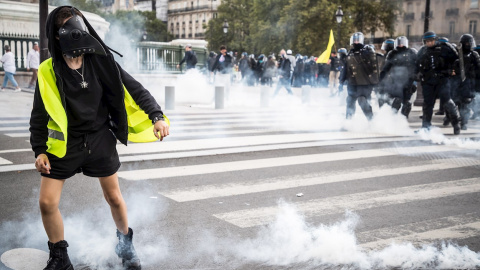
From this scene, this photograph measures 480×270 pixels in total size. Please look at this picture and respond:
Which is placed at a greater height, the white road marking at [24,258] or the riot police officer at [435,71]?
the riot police officer at [435,71]

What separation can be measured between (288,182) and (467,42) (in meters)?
7.87

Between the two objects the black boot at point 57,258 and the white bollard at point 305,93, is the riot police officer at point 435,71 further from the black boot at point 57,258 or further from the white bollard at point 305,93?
the black boot at point 57,258

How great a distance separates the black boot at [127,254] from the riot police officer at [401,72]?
31.9 ft

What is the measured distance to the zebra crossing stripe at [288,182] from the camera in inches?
228

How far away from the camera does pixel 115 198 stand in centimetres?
362

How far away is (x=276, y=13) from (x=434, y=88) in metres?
58.3

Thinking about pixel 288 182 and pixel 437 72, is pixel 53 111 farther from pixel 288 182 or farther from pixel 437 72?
pixel 437 72

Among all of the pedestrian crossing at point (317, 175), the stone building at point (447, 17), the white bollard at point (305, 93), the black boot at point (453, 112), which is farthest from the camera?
the stone building at point (447, 17)

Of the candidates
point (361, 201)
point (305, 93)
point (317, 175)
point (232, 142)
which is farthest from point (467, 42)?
point (361, 201)

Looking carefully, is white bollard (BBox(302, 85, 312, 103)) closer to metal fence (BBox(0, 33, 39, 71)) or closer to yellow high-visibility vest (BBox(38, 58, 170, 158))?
metal fence (BBox(0, 33, 39, 71))

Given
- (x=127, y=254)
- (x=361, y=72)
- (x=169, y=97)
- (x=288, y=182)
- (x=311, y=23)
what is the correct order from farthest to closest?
(x=311, y=23) → (x=169, y=97) → (x=361, y=72) → (x=288, y=182) → (x=127, y=254)

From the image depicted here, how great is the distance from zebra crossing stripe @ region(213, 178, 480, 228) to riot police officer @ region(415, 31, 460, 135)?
3.81m

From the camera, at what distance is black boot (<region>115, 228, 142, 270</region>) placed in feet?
12.1

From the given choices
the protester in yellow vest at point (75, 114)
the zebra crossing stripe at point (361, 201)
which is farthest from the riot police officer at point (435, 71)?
the protester in yellow vest at point (75, 114)
